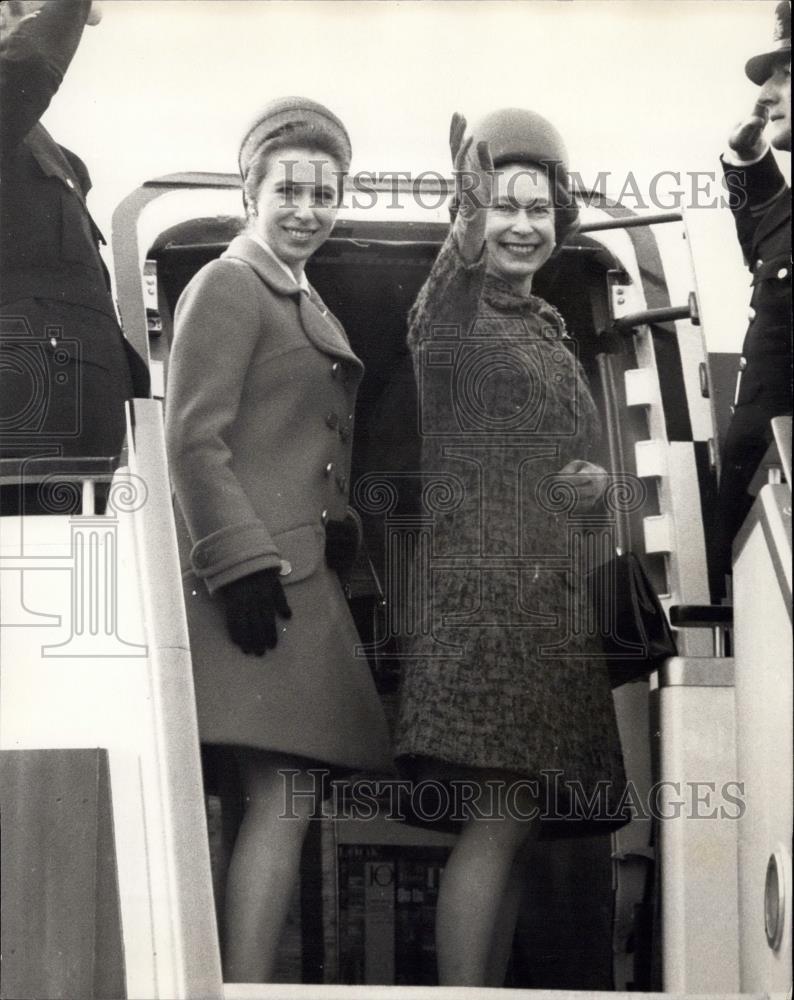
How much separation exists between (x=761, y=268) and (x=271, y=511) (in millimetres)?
1264

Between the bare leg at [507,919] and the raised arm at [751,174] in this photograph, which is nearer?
the bare leg at [507,919]

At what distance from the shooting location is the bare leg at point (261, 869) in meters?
3.13

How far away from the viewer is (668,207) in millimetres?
3355

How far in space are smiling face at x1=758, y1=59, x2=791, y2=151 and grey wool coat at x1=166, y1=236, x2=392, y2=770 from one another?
1126 mm

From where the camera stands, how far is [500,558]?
3.26 meters

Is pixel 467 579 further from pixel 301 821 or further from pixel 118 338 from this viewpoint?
pixel 118 338

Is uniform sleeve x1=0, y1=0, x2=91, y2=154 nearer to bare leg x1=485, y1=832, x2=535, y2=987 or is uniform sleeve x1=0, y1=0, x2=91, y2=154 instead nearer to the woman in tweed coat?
the woman in tweed coat

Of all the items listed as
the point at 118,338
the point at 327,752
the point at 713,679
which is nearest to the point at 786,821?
the point at 713,679

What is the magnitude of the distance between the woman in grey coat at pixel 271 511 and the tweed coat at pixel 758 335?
87cm

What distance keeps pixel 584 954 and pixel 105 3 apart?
250 cm

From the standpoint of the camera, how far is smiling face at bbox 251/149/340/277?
3.36 m
